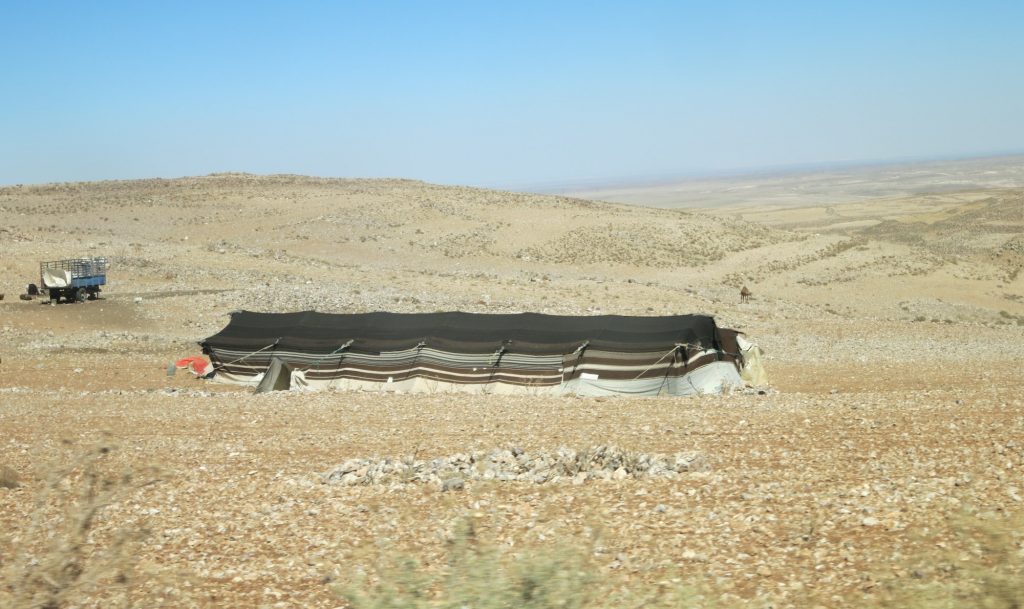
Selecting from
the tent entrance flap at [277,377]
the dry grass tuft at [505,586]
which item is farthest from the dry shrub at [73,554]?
the tent entrance flap at [277,377]

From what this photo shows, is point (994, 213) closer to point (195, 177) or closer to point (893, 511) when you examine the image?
point (195, 177)

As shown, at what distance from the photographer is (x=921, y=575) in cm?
682

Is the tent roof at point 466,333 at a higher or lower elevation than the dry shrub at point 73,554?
lower

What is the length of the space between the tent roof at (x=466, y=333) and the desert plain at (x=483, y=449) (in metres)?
1.70

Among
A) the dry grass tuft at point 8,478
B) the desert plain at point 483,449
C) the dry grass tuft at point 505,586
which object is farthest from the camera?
the dry grass tuft at point 8,478

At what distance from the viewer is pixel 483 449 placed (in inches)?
512

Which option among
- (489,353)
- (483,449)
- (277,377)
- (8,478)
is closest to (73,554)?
(8,478)

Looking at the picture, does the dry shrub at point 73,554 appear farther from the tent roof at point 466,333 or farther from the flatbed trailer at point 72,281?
the flatbed trailer at point 72,281

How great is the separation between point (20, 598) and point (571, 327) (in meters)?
14.9

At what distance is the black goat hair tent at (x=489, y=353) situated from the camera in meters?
19.7

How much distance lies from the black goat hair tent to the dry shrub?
945 cm

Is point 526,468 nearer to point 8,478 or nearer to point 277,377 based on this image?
point 8,478

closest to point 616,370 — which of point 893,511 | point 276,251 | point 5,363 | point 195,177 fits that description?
point 893,511

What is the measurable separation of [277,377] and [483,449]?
9736 millimetres
